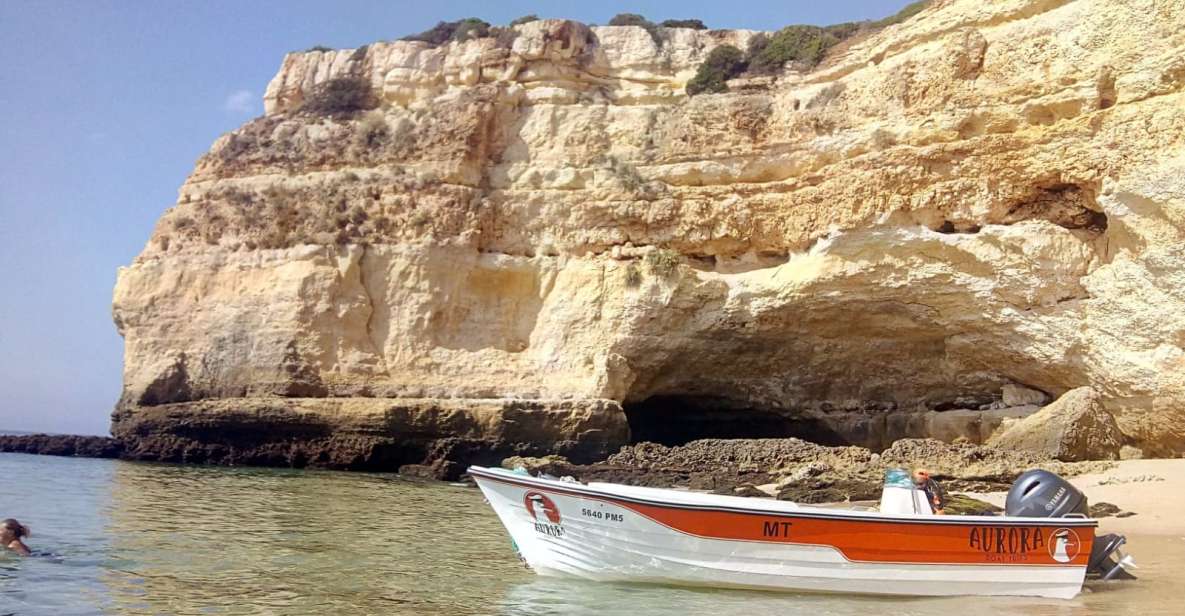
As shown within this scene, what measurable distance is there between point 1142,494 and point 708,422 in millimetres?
12235

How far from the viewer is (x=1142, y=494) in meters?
11.0

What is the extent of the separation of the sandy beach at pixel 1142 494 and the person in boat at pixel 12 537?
11.0 metres

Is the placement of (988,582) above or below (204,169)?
below

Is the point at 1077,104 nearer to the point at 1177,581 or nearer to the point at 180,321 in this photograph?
the point at 1177,581

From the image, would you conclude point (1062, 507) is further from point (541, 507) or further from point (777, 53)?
point (777, 53)

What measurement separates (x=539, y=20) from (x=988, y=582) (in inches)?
763

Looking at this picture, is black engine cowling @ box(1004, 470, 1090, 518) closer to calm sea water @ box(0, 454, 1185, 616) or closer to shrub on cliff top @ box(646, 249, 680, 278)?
calm sea water @ box(0, 454, 1185, 616)

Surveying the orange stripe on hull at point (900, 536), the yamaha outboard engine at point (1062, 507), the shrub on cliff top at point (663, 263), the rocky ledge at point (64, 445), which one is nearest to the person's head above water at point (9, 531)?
the orange stripe on hull at point (900, 536)

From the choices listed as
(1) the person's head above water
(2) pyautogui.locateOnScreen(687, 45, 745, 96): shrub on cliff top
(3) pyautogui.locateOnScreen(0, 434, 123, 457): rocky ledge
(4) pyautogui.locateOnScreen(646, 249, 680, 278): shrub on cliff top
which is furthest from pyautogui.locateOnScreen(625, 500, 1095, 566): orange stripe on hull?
(3) pyautogui.locateOnScreen(0, 434, 123, 457): rocky ledge

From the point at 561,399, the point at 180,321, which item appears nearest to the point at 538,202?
the point at 561,399

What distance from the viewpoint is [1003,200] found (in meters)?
15.4

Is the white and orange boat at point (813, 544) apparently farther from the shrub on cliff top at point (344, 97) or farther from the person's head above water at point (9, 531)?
the shrub on cliff top at point (344, 97)

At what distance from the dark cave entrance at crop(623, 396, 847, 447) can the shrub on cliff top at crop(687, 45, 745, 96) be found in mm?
7632

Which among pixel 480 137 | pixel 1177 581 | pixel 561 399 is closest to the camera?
pixel 1177 581
